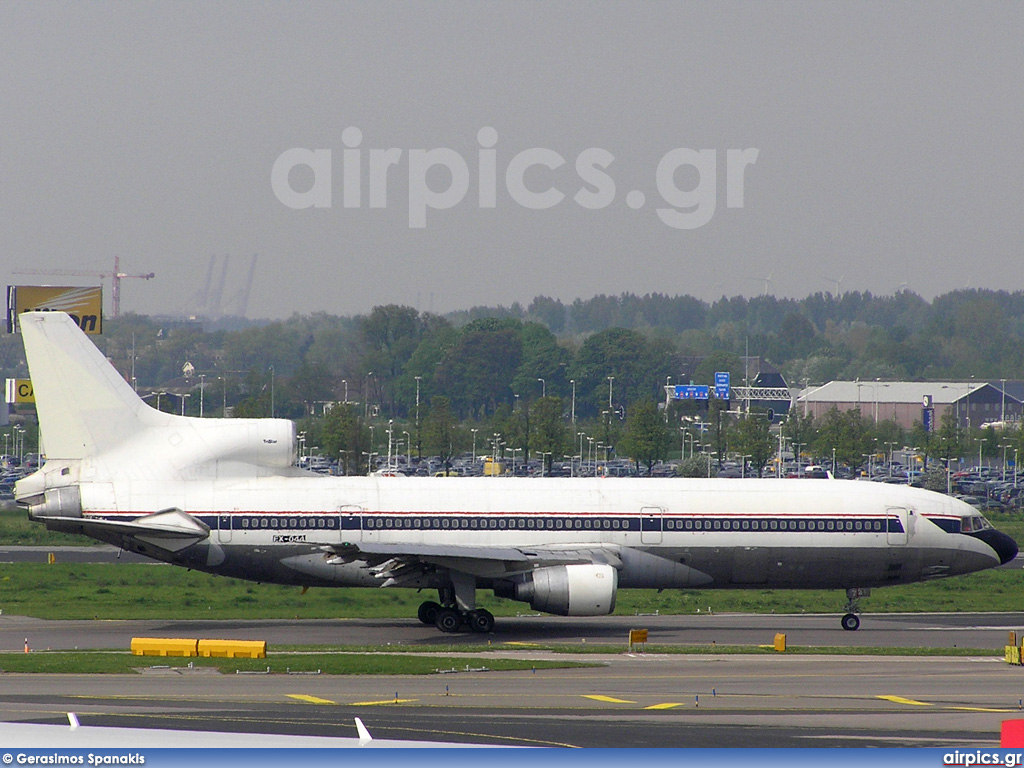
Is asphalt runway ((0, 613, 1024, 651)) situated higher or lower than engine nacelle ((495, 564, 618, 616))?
lower

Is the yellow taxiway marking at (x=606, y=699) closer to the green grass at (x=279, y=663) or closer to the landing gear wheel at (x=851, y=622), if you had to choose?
the green grass at (x=279, y=663)

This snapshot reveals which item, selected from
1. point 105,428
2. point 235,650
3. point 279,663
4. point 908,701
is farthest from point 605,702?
point 105,428

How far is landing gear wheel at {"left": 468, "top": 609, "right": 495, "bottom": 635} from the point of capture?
117 ft

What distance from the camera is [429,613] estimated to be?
37.2 m

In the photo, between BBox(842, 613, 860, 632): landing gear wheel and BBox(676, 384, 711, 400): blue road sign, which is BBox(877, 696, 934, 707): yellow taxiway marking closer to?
BBox(842, 613, 860, 632): landing gear wheel

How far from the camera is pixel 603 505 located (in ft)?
121

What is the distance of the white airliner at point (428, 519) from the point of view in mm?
35531

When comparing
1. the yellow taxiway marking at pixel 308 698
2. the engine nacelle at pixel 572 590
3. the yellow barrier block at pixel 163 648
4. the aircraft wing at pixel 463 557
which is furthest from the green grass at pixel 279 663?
the engine nacelle at pixel 572 590

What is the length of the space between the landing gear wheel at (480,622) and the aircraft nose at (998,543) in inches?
589

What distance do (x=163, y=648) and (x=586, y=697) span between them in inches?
451

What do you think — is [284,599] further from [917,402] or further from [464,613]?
[917,402]

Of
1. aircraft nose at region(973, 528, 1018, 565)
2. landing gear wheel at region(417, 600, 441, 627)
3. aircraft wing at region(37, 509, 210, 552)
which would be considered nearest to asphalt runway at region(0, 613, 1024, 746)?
landing gear wheel at region(417, 600, 441, 627)

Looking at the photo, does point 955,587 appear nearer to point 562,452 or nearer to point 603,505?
point 603,505

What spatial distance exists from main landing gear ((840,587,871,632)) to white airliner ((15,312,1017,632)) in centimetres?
11
